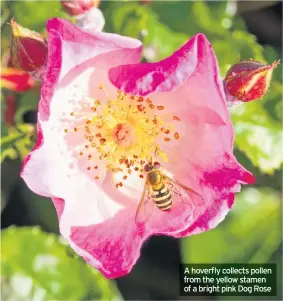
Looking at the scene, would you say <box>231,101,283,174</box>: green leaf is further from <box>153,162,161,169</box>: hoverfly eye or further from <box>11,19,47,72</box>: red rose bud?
<box>11,19,47,72</box>: red rose bud

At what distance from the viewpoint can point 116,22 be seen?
111 cm

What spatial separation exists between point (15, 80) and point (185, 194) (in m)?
0.42

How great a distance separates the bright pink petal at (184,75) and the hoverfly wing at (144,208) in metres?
0.15

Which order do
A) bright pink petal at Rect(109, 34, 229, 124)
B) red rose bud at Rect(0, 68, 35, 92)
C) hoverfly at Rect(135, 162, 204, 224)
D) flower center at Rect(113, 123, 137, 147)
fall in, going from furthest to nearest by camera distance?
red rose bud at Rect(0, 68, 35, 92), flower center at Rect(113, 123, 137, 147), hoverfly at Rect(135, 162, 204, 224), bright pink petal at Rect(109, 34, 229, 124)

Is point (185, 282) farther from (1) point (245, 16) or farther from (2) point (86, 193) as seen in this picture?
(1) point (245, 16)

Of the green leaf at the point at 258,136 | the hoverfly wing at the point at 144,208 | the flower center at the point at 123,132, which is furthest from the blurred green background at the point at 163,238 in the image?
the hoverfly wing at the point at 144,208

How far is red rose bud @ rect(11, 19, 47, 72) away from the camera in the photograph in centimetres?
82

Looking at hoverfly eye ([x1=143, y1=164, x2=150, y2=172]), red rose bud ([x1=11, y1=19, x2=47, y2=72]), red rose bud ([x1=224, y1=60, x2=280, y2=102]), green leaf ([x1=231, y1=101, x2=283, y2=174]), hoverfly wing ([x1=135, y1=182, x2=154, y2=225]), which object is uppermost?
red rose bud ([x1=11, y1=19, x2=47, y2=72])

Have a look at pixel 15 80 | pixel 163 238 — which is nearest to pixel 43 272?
pixel 163 238

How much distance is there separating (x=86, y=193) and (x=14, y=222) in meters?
0.33

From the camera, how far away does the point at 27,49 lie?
0.83 metres

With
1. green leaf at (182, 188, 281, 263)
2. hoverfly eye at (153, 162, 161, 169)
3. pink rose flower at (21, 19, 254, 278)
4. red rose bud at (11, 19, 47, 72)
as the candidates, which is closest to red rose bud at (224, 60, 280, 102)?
pink rose flower at (21, 19, 254, 278)

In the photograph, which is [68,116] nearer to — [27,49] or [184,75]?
[27,49]

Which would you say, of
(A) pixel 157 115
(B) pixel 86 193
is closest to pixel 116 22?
(A) pixel 157 115
